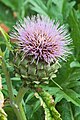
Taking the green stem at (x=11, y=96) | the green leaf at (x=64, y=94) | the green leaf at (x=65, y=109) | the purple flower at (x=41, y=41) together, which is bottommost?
the green leaf at (x=65, y=109)

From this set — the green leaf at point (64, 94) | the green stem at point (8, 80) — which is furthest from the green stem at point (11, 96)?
the green leaf at point (64, 94)

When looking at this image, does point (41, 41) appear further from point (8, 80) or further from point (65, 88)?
point (65, 88)

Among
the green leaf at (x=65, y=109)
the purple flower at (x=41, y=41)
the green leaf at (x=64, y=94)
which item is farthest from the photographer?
the green leaf at (x=65, y=109)

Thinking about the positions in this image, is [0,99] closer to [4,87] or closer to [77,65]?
[4,87]

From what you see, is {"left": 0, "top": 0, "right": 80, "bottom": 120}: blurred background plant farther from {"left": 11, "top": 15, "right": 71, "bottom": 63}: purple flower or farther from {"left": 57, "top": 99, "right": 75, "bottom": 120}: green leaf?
{"left": 11, "top": 15, "right": 71, "bottom": 63}: purple flower

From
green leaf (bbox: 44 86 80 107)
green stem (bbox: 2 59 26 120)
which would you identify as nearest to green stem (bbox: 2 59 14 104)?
green stem (bbox: 2 59 26 120)

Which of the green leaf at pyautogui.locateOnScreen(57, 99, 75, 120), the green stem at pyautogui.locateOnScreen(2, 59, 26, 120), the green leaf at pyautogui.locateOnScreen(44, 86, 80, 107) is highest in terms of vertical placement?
the green stem at pyautogui.locateOnScreen(2, 59, 26, 120)

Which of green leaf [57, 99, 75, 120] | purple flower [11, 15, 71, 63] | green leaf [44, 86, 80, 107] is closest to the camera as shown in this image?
purple flower [11, 15, 71, 63]

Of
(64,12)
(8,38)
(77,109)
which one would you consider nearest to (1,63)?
(8,38)

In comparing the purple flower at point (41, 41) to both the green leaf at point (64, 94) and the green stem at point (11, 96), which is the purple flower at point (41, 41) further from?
the green leaf at point (64, 94)
